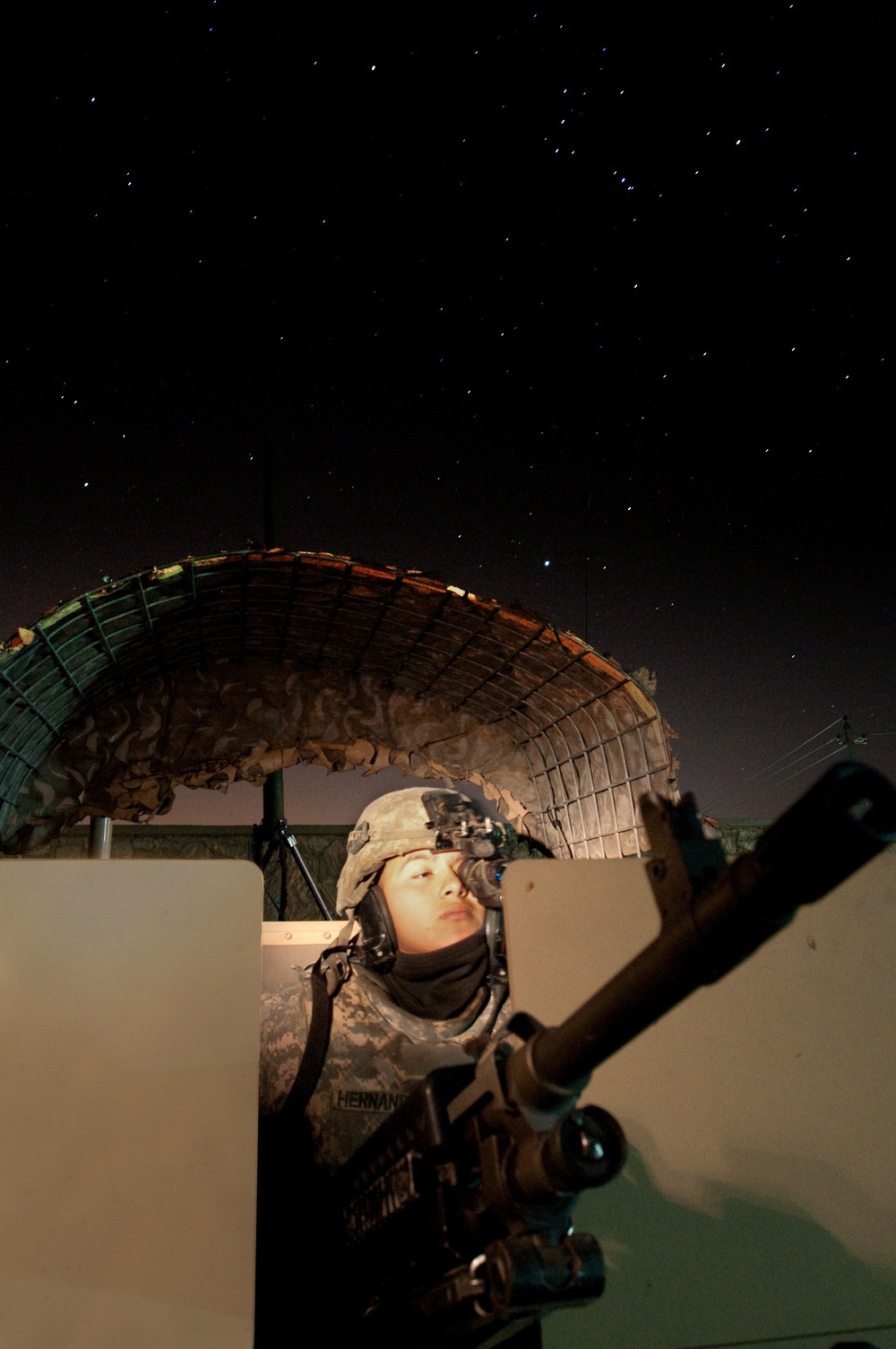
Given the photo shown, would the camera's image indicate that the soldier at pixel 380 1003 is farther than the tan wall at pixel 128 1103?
Yes

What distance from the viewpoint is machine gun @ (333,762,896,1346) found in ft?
3.91

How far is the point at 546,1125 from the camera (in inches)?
63.2

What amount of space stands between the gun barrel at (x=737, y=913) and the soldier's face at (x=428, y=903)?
2.10m

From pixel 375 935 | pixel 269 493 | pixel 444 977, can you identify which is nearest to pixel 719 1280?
pixel 444 977

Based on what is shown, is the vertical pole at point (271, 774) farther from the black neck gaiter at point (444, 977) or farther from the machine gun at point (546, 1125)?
the machine gun at point (546, 1125)

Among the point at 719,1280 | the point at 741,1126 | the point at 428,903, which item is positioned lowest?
the point at 719,1280

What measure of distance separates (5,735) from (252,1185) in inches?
A: 83.9

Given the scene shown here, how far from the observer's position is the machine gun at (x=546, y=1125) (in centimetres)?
119

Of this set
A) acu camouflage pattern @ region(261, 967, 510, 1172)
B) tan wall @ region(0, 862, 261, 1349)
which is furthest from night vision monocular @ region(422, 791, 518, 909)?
tan wall @ region(0, 862, 261, 1349)

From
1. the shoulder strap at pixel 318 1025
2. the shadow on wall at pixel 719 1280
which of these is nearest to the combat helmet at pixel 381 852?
the shoulder strap at pixel 318 1025

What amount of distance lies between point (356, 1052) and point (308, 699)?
175 centimetres

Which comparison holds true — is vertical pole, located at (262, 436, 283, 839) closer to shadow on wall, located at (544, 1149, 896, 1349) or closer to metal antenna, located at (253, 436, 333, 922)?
metal antenna, located at (253, 436, 333, 922)

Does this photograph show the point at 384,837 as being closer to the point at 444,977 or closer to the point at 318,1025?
the point at 444,977

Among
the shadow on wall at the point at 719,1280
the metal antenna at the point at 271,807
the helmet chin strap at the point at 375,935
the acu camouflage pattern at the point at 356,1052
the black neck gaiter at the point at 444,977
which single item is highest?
the metal antenna at the point at 271,807
